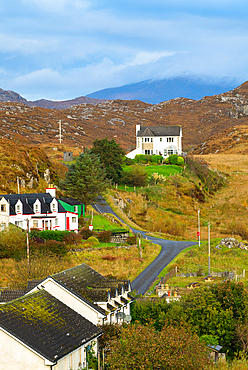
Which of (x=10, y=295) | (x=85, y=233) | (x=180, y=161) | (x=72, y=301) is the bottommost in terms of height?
(x=85, y=233)

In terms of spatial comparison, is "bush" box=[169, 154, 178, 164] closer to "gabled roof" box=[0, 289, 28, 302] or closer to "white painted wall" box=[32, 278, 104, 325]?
"gabled roof" box=[0, 289, 28, 302]

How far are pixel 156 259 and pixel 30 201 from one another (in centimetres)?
1575

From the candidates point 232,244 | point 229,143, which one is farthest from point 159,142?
point 229,143

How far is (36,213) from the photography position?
50.8 meters

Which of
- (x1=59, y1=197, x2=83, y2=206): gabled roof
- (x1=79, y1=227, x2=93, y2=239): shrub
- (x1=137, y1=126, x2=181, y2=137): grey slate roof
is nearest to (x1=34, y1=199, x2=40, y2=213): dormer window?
(x1=59, y1=197, x2=83, y2=206): gabled roof

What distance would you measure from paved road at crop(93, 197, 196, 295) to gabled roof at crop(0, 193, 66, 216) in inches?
501

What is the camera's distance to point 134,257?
47094 millimetres

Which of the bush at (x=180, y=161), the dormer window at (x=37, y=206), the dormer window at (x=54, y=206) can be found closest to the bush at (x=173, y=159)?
the bush at (x=180, y=161)

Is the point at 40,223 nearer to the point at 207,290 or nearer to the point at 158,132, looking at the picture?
the point at 207,290

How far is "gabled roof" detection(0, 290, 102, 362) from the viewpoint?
16.8 m

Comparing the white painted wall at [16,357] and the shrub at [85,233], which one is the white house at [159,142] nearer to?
the shrub at [85,233]

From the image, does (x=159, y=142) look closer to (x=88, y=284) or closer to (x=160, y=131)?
(x=160, y=131)

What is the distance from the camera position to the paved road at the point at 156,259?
38156 mm

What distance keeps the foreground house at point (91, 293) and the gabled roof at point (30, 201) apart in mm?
24796
